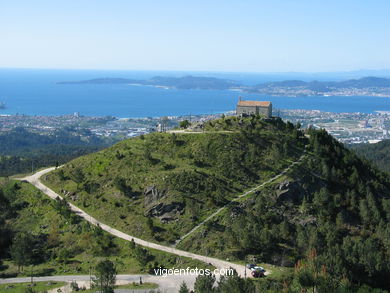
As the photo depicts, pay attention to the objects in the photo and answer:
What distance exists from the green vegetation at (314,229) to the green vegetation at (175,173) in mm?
4268

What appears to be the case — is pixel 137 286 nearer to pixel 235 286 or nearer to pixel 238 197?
pixel 235 286

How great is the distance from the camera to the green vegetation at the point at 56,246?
5428cm

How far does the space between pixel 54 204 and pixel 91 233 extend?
1218cm

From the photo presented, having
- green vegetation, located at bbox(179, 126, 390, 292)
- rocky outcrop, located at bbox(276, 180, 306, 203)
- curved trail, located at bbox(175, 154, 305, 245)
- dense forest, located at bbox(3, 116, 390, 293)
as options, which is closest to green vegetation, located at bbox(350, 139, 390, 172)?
dense forest, located at bbox(3, 116, 390, 293)

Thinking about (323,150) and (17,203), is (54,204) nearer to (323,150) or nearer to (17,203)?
(17,203)

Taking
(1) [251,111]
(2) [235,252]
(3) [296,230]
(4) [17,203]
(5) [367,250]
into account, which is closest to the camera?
(5) [367,250]

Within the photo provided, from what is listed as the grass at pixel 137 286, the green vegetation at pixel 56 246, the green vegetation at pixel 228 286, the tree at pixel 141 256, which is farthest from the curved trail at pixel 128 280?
the green vegetation at pixel 228 286

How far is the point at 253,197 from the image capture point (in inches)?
2633

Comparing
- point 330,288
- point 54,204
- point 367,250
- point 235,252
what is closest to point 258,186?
point 235,252

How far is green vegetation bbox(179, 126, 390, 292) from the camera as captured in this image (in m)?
49.4

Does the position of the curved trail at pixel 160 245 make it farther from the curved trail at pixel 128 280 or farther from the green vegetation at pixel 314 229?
the curved trail at pixel 128 280

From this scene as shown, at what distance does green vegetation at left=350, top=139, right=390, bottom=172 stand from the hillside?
254ft

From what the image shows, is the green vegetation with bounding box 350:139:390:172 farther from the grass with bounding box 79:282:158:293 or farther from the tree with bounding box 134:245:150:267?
the grass with bounding box 79:282:158:293

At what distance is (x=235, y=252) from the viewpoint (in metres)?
55.8
